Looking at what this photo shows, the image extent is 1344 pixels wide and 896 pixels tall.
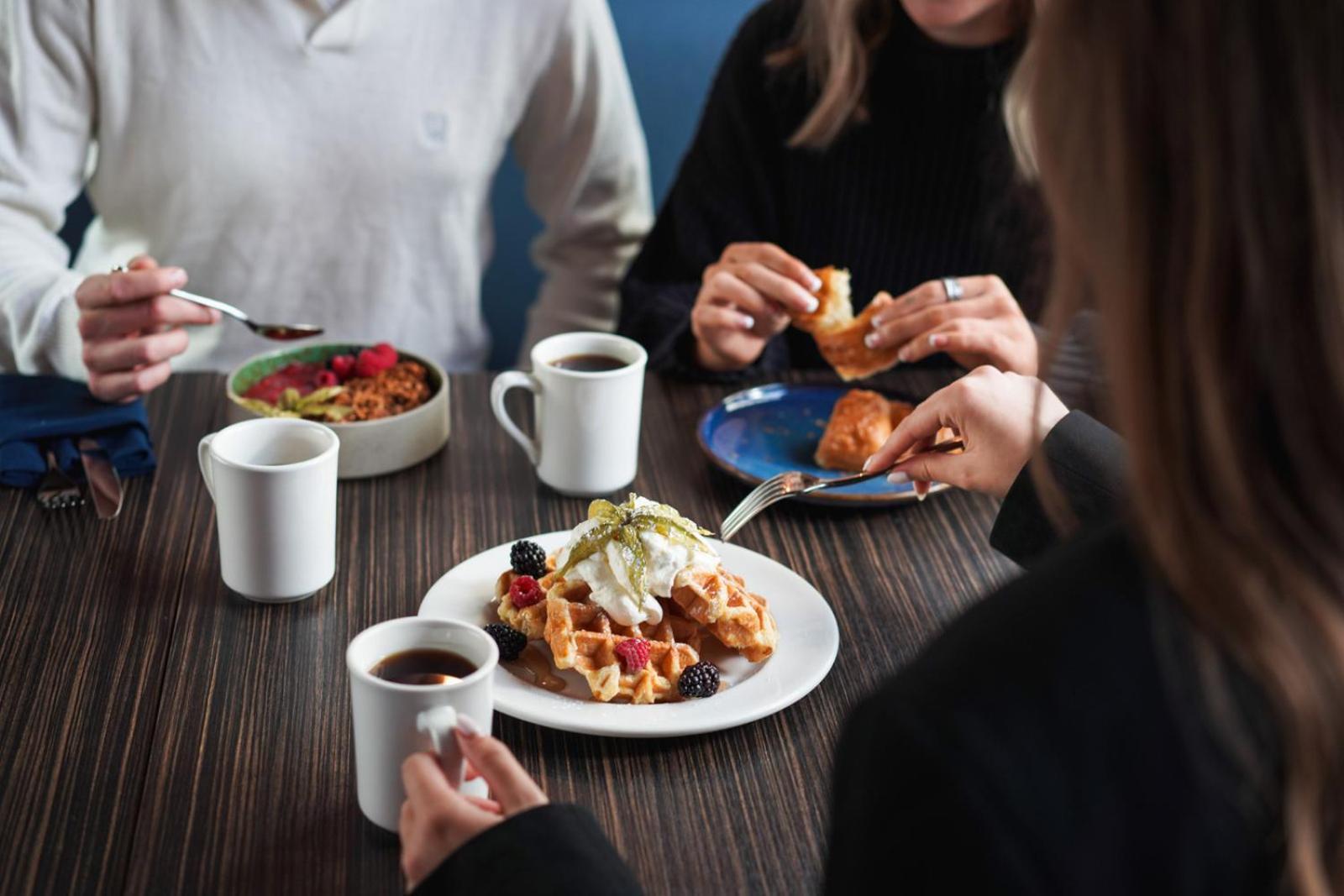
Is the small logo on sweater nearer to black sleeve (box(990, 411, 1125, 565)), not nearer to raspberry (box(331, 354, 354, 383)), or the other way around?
raspberry (box(331, 354, 354, 383))

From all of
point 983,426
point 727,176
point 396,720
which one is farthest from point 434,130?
point 396,720

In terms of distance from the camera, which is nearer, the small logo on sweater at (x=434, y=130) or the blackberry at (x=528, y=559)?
the blackberry at (x=528, y=559)

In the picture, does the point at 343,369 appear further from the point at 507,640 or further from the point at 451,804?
the point at 451,804

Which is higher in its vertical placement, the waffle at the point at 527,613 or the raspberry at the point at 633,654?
the raspberry at the point at 633,654

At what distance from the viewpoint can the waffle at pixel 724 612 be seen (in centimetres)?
118

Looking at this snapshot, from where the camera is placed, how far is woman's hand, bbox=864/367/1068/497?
1.34 metres

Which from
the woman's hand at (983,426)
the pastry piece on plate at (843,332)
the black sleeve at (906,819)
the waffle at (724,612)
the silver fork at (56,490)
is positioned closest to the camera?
the black sleeve at (906,819)

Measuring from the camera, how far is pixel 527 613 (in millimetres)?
1190

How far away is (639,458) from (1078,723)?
113cm

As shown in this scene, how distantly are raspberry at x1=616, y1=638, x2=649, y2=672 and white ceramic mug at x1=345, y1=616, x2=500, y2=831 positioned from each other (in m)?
0.18

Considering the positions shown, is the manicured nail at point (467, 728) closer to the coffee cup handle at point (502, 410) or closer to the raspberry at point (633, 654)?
the raspberry at point (633, 654)

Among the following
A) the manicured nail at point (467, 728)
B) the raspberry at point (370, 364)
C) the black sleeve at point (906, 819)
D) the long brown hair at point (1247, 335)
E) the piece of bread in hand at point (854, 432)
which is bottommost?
the piece of bread in hand at point (854, 432)

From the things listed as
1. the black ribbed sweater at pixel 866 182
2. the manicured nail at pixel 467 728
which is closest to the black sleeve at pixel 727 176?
the black ribbed sweater at pixel 866 182

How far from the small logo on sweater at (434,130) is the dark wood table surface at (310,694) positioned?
0.80 m
